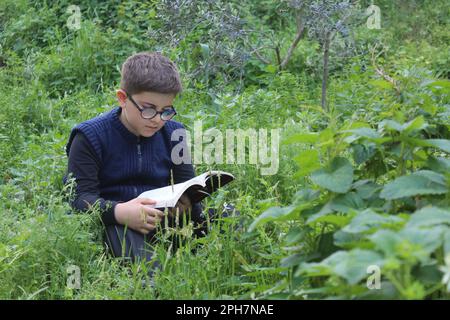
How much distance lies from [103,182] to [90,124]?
0.91 ft

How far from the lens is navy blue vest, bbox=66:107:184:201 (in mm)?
3975

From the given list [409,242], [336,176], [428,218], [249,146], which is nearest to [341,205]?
[336,176]

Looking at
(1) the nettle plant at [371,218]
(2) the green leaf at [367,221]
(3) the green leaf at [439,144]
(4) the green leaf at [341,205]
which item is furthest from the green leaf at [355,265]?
(3) the green leaf at [439,144]

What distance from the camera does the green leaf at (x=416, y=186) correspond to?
2631mm

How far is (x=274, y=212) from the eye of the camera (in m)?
2.75

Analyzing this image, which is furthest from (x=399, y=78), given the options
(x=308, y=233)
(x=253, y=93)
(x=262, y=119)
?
(x=253, y=93)

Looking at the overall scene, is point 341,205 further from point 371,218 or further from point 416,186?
point 371,218

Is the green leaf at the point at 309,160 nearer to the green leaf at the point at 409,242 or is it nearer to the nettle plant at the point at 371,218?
the nettle plant at the point at 371,218

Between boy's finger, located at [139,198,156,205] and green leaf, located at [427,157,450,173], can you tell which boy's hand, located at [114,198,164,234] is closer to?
boy's finger, located at [139,198,156,205]

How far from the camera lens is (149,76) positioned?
3.93 metres

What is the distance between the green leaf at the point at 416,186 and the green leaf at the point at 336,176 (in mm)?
130

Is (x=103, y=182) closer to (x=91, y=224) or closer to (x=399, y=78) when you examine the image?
(x=91, y=224)

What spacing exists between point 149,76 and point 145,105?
0.14 meters

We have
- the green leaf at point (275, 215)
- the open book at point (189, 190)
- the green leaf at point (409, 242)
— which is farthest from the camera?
the open book at point (189, 190)
